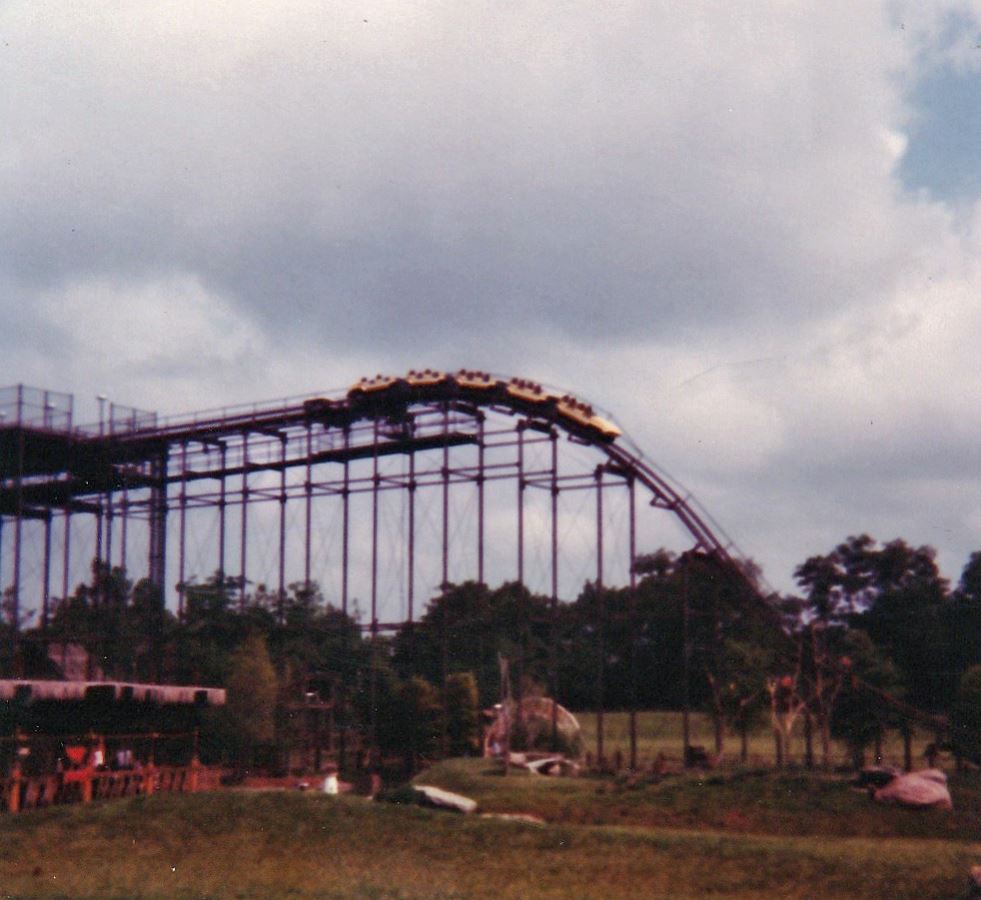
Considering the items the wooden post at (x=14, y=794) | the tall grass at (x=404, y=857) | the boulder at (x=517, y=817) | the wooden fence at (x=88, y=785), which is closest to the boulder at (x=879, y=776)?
the tall grass at (x=404, y=857)

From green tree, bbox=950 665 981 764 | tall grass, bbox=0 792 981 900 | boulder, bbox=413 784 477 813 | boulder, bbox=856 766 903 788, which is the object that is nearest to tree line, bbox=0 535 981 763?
green tree, bbox=950 665 981 764

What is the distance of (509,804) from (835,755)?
3218cm

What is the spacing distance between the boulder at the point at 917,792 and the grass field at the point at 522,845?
419 mm

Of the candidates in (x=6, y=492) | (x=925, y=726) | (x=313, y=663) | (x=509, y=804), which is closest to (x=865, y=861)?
(x=509, y=804)

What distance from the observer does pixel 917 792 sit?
116ft

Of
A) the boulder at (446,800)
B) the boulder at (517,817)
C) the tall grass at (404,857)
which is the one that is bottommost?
the tall grass at (404,857)

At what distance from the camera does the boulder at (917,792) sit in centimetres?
3500

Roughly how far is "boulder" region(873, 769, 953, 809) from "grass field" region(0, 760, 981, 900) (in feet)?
1.37

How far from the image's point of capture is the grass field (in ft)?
89.4

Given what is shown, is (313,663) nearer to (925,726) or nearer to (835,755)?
(835,755)

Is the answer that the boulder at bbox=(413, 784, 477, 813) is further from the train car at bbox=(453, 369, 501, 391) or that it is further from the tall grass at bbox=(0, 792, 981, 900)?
the train car at bbox=(453, 369, 501, 391)

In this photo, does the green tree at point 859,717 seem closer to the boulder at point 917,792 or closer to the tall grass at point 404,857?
the boulder at point 917,792

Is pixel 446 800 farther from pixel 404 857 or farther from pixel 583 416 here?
pixel 583 416

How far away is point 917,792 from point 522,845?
11.1 meters
